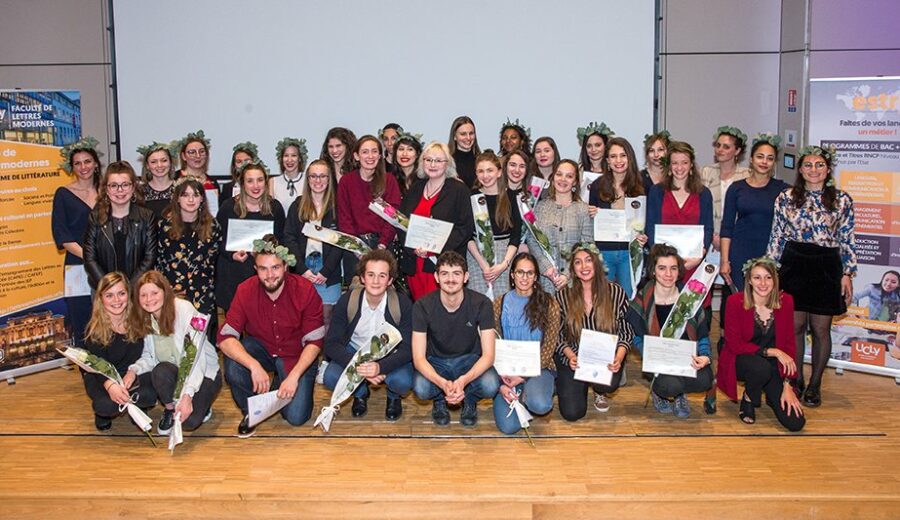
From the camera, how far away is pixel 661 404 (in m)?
5.33

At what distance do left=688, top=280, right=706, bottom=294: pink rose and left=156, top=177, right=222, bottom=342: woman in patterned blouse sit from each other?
114 inches

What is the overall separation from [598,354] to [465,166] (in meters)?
1.83

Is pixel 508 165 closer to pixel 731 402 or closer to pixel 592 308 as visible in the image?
pixel 592 308

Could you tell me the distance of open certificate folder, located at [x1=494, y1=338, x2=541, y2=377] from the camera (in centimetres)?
497

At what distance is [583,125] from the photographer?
756cm

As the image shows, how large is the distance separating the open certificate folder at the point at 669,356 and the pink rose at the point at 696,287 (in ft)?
0.94

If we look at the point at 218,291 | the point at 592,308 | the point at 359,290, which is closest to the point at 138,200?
the point at 218,291

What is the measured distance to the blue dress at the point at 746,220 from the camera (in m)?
5.68

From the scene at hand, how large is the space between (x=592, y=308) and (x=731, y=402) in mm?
1092

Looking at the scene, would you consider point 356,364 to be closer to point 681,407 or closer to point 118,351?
point 118,351

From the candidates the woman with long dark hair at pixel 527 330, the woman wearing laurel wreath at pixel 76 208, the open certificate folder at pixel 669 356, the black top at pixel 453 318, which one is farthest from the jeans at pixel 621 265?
the woman wearing laurel wreath at pixel 76 208

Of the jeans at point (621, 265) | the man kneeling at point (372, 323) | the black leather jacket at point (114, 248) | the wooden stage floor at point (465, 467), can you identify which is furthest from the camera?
the jeans at point (621, 265)

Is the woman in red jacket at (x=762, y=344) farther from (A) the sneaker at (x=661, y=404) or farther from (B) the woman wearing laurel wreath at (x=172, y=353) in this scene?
(B) the woman wearing laurel wreath at (x=172, y=353)

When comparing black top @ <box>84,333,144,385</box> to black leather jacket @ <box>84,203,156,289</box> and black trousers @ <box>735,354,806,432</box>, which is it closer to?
black leather jacket @ <box>84,203,156,289</box>
